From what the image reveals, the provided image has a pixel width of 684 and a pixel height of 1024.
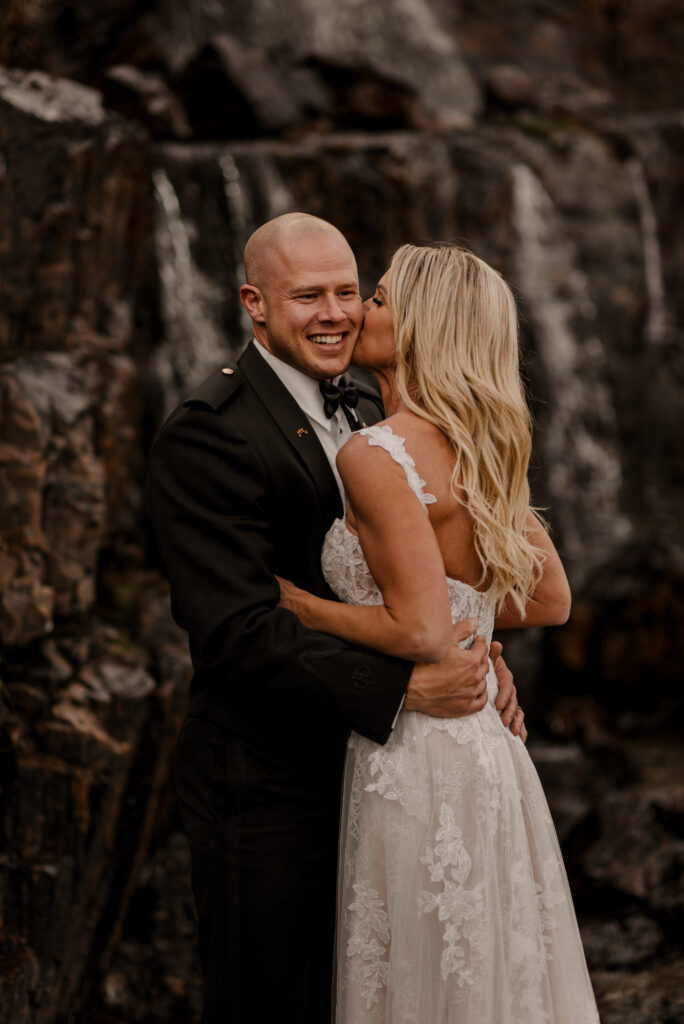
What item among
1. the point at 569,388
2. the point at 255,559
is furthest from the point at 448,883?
the point at 569,388

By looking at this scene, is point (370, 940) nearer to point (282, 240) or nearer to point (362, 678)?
point (362, 678)

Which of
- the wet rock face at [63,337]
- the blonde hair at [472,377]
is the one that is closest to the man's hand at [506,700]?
the blonde hair at [472,377]

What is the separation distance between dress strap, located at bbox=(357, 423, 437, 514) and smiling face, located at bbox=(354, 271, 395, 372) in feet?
0.88

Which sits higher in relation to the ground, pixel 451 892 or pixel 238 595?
pixel 238 595

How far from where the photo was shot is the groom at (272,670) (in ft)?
8.62

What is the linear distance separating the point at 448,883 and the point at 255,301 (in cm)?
161

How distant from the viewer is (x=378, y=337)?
9.11ft

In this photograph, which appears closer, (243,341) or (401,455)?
(401,455)

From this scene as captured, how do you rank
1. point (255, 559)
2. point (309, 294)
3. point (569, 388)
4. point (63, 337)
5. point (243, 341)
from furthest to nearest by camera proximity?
point (569, 388) → point (243, 341) → point (63, 337) → point (309, 294) → point (255, 559)

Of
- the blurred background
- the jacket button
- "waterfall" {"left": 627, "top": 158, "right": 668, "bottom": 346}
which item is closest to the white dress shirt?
the jacket button

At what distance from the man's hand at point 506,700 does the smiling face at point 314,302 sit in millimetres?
905

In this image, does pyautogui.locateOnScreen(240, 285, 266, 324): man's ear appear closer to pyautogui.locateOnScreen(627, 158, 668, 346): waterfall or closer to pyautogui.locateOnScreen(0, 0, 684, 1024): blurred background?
pyautogui.locateOnScreen(0, 0, 684, 1024): blurred background

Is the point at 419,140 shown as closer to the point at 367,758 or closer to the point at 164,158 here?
the point at 164,158

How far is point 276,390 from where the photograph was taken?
9.57ft
